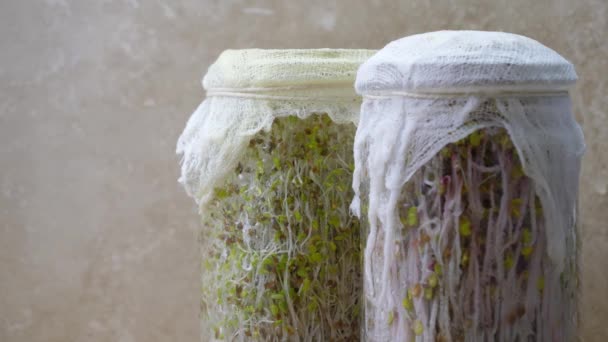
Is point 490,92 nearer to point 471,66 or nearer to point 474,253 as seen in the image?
point 471,66

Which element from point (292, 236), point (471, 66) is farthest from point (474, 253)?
point (292, 236)

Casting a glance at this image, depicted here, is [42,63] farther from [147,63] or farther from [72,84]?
[147,63]

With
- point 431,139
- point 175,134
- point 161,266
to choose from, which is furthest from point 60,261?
point 431,139

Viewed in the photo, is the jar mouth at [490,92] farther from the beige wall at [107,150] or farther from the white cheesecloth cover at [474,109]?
the beige wall at [107,150]

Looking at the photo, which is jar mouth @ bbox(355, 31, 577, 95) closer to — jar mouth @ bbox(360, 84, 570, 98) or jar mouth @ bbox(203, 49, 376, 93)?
jar mouth @ bbox(360, 84, 570, 98)

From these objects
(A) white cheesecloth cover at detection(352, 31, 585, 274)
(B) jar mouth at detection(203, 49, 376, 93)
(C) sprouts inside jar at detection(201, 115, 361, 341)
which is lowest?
(C) sprouts inside jar at detection(201, 115, 361, 341)

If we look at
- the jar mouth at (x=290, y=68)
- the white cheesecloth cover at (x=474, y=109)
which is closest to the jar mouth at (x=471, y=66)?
the white cheesecloth cover at (x=474, y=109)

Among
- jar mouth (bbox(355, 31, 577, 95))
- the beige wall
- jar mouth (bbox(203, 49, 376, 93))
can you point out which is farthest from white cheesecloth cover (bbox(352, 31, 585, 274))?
the beige wall
